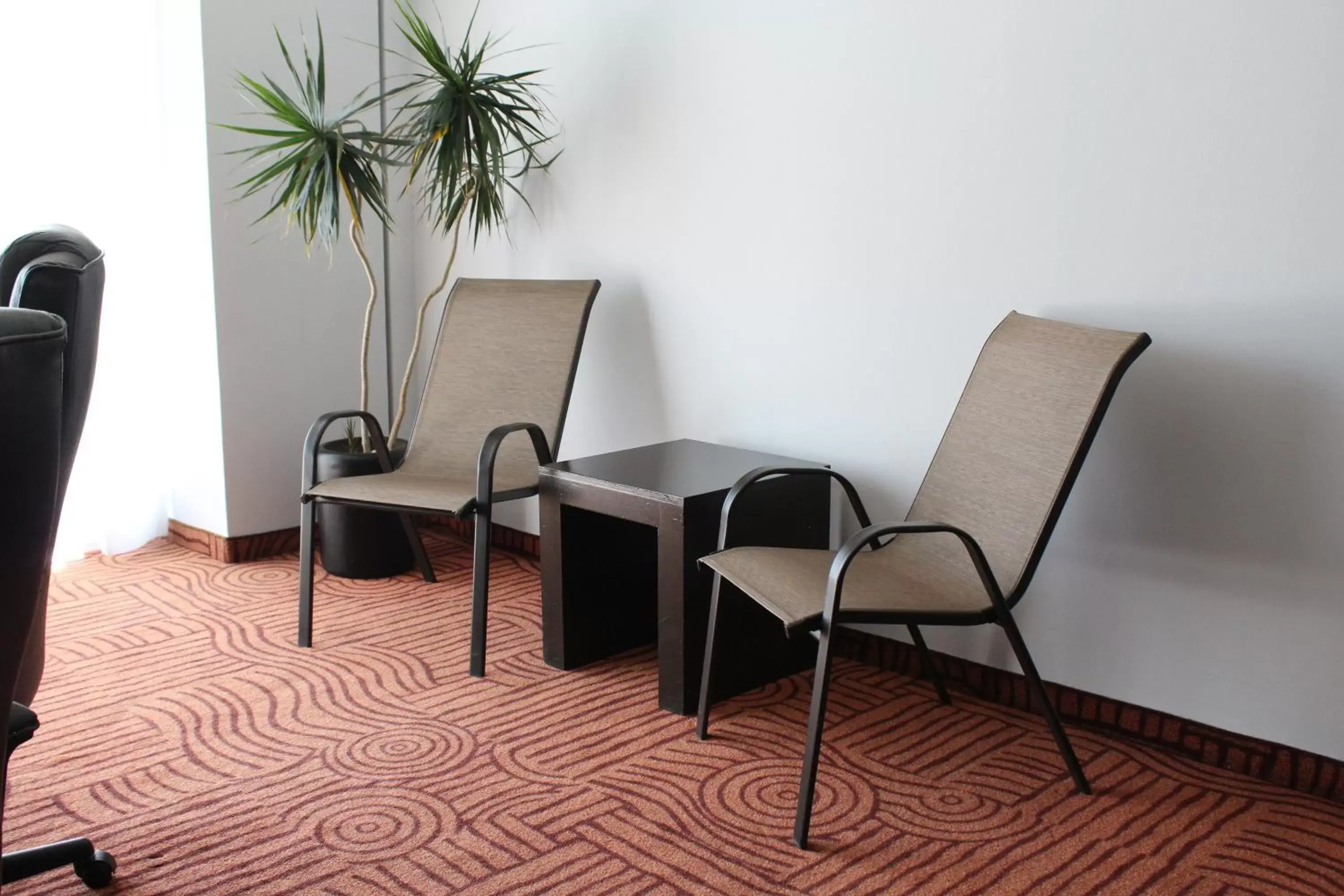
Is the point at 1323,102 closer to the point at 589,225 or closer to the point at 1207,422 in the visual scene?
the point at 1207,422

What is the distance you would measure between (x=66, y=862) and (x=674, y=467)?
1528mm

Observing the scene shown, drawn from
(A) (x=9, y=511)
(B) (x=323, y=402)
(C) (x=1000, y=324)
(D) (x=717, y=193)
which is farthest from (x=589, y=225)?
(A) (x=9, y=511)

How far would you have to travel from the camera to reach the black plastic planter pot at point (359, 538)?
139 inches

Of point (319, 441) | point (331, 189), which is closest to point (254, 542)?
point (319, 441)

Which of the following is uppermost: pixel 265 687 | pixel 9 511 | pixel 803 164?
pixel 803 164

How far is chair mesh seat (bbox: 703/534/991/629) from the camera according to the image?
6.73 feet

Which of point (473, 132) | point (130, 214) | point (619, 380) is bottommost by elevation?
point (619, 380)

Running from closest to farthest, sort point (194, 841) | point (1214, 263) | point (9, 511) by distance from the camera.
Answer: point (9, 511)
point (194, 841)
point (1214, 263)

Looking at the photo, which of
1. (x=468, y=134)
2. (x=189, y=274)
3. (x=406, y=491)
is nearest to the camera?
(x=406, y=491)

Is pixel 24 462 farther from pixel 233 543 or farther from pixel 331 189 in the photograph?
pixel 233 543

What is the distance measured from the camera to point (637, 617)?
9.70 ft

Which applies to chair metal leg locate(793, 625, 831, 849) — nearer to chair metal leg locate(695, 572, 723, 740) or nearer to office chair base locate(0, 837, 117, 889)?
chair metal leg locate(695, 572, 723, 740)

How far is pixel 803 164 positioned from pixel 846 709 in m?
1.38

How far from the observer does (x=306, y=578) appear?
9.75 feet
